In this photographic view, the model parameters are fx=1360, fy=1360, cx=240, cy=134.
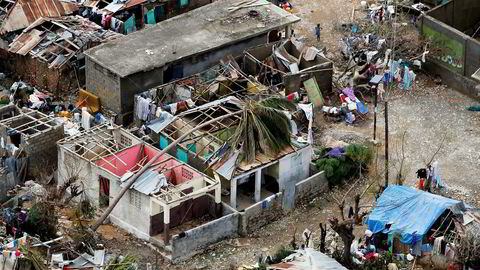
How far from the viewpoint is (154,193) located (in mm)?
45438

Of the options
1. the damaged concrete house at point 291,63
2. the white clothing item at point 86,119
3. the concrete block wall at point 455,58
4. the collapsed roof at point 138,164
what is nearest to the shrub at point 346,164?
the collapsed roof at point 138,164

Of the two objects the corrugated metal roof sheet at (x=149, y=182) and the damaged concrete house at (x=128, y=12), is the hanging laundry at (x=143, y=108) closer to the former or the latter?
the corrugated metal roof sheet at (x=149, y=182)

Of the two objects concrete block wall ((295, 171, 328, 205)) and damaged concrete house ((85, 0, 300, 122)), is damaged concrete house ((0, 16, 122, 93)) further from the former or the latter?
concrete block wall ((295, 171, 328, 205))

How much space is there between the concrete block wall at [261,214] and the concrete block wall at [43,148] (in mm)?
7844

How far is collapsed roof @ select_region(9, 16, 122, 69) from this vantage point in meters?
54.9

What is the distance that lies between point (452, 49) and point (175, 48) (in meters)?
11.3

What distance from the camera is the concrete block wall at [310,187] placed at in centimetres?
4822

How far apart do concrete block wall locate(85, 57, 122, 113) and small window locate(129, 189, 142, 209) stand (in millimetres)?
7277

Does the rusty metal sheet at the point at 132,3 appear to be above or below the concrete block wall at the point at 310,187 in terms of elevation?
above

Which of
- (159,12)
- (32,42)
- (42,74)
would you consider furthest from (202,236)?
(159,12)

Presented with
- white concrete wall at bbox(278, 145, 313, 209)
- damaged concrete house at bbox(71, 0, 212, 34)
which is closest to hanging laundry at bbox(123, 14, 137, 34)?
damaged concrete house at bbox(71, 0, 212, 34)

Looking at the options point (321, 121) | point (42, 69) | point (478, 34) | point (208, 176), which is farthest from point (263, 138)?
point (478, 34)

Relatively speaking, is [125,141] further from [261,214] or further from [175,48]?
[175,48]

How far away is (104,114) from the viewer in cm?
5319
